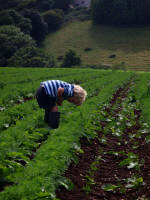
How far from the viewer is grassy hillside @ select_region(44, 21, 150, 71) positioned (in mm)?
85775

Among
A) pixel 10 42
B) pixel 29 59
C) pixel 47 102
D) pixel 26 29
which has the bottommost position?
pixel 29 59

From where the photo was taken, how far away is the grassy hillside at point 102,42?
85.8 m

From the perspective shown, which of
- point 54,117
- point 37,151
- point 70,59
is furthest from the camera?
point 70,59

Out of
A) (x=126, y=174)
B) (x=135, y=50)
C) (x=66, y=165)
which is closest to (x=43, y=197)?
(x=66, y=165)

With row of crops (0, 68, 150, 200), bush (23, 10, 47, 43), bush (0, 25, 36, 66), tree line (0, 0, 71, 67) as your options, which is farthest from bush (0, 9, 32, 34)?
row of crops (0, 68, 150, 200)

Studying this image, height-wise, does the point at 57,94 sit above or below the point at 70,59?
above

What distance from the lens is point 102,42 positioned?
101 m

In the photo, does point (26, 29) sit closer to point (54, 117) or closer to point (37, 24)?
point (37, 24)

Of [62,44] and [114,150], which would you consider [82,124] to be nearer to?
[114,150]

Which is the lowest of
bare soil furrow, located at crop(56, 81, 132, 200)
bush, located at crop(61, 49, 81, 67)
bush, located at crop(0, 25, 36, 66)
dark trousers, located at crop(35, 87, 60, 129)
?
bush, located at crop(61, 49, 81, 67)

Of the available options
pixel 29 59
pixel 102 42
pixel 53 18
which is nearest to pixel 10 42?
pixel 29 59

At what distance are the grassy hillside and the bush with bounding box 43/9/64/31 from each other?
331 centimetres

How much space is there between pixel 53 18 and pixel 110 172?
108941mm

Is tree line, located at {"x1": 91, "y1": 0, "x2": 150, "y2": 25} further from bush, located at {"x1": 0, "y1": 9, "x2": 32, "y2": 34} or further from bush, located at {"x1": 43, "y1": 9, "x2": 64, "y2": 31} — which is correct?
bush, located at {"x1": 0, "y1": 9, "x2": 32, "y2": 34}
